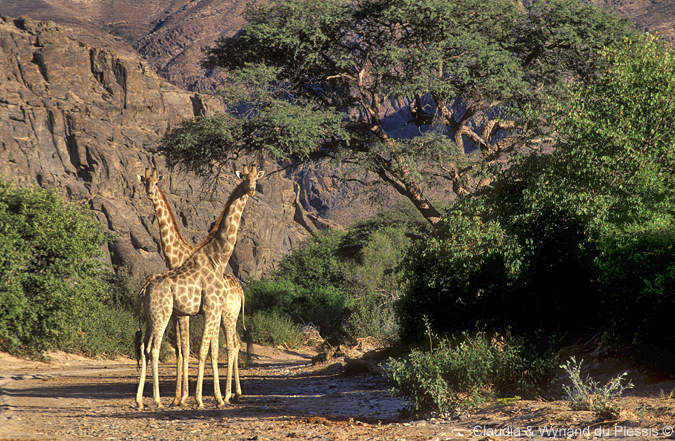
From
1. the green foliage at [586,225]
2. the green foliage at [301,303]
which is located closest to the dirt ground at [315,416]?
the green foliage at [586,225]

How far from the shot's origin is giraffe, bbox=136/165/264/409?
1004cm

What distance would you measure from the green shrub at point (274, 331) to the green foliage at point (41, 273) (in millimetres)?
8748

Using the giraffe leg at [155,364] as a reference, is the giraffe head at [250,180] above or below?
above

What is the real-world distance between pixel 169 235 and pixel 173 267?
2.17 feet

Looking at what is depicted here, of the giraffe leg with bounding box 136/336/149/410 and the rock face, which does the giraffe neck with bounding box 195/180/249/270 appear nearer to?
the giraffe leg with bounding box 136/336/149/410

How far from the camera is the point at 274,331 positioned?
96.4ft

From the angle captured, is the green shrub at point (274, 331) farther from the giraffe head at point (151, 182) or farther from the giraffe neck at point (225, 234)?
the giraffe head at point (151, 182)

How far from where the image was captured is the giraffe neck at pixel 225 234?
34.9 feet

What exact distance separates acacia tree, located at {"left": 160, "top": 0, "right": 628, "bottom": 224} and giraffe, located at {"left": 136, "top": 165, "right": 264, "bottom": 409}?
5.84m

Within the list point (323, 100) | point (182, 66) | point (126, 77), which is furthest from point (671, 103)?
point (182, 66)

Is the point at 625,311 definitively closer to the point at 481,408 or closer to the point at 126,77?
the point at 481,408

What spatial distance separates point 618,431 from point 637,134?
4916 millimetres

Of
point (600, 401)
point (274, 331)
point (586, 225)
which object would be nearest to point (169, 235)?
point (586, 225)

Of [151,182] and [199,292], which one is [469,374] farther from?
[151,182]
